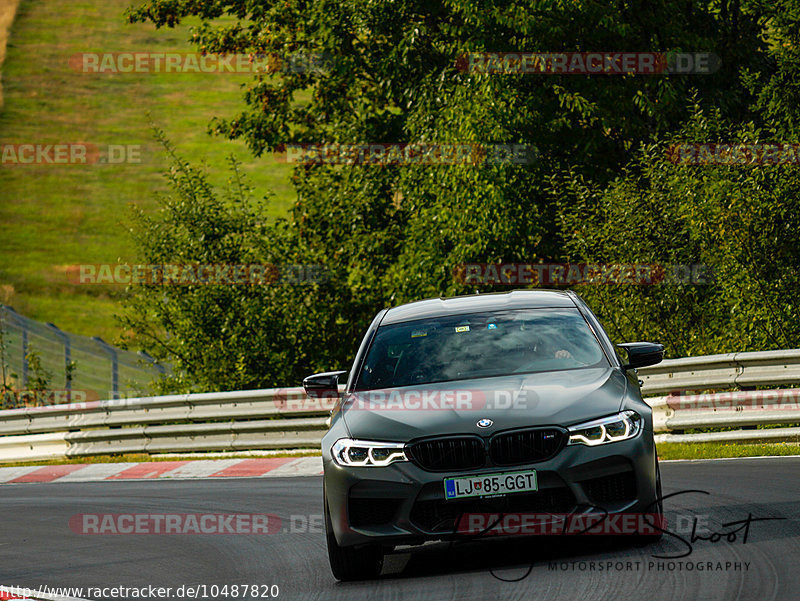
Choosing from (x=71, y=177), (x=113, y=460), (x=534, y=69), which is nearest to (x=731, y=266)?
(x=534, y=69)

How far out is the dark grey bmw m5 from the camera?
677cm

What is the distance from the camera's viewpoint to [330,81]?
2803cm

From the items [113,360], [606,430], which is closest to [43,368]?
[113,360]

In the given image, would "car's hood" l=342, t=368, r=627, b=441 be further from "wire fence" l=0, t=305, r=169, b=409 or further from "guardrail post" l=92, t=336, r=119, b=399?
"guardrail post" l=92, t=336, r=119, b=399

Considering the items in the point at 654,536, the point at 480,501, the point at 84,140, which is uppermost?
the point at 480,501

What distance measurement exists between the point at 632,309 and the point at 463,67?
621 cm

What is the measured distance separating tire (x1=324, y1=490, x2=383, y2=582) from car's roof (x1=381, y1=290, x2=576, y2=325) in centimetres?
182

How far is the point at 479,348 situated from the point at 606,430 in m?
1.40

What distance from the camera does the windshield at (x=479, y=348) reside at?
7.87 m

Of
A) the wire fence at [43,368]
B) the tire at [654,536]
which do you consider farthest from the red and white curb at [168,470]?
the tire at [654,536]

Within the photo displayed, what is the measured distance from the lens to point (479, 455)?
6.80 meters

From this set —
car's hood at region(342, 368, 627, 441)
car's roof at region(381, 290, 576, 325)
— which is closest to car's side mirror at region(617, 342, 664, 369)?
car's hood at region(342, 368, 627, 441)

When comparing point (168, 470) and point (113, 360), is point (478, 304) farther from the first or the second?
point (113, 360)

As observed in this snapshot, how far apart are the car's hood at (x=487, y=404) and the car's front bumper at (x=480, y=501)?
21 cm
